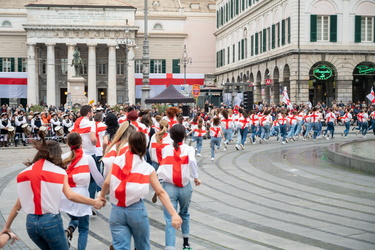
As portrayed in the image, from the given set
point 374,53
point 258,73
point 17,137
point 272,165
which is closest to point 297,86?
point 374,53

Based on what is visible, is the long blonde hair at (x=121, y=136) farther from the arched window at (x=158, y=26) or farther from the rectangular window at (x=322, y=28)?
the arched window at (x=158, y=26)

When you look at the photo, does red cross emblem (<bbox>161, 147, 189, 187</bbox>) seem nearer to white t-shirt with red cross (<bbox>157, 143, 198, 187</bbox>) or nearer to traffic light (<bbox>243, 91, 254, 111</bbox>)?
white t-shirt with red cross (<bbox>157, 143, 198, 187</bbox>)

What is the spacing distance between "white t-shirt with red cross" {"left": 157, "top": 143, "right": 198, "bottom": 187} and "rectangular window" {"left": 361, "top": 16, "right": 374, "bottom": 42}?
41410mm

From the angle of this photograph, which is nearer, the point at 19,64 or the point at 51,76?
the point at 51,76

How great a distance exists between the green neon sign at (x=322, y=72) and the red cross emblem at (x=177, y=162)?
131 feet

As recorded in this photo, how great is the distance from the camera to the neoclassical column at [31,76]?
235ft

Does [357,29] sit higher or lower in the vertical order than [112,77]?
higher

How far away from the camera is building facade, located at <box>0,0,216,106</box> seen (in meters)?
72.2

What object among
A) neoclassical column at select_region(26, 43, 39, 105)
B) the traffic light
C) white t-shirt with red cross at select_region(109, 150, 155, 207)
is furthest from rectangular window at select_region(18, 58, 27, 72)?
white t-shirt with red cross at select_region(109, 150, 155, 207)

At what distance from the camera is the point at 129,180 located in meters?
5.91

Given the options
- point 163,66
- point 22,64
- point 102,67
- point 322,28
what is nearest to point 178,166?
point 322,28

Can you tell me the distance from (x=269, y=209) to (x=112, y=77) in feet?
214

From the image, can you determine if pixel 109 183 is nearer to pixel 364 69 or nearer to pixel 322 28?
pixel 322 28

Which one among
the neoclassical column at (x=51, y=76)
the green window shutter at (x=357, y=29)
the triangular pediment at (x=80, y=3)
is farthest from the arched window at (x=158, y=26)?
the green window shutter at (x=357, y=29)
